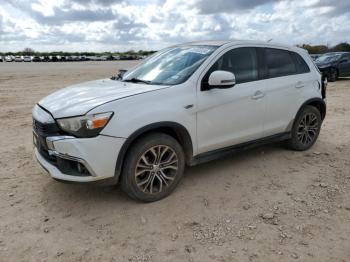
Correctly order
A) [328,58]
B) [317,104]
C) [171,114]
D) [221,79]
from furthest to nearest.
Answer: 1. [328,58]
2. [317,104]
3. [221,79]
4. [171,114]

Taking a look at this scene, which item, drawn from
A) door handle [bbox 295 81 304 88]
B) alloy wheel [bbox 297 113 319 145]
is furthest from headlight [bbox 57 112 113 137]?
alloy wheel [bbox 297 113 319 145]

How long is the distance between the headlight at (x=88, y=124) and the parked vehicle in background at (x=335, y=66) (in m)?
15.5

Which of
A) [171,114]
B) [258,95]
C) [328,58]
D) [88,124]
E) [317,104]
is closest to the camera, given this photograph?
[88,124]

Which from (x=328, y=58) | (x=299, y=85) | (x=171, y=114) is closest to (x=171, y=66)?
(x=171, y=114)

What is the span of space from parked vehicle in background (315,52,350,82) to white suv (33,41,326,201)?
1261 cm

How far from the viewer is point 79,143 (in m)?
3.41

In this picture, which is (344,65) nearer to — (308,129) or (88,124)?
(308,129)

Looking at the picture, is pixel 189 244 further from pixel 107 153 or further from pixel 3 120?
pixel 3 120

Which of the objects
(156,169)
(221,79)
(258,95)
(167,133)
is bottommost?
(156,169)

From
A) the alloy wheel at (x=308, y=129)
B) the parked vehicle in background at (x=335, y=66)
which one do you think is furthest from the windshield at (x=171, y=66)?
the parked vehicle in background at (x=335, y=66)

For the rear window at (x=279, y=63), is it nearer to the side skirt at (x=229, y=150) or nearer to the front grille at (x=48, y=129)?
the side skirt at (x=229, y=150)

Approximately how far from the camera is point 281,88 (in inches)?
197

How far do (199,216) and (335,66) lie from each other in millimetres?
15511

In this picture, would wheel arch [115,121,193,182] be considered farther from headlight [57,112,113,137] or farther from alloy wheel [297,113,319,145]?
alloy wheel [297,113,319,145]
